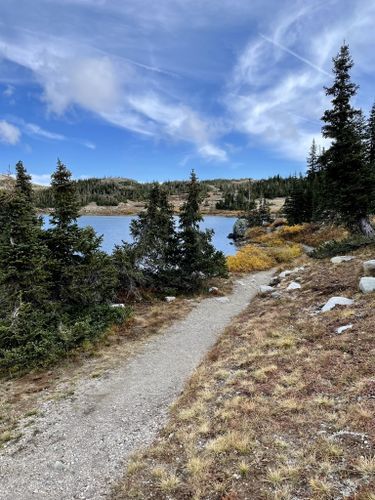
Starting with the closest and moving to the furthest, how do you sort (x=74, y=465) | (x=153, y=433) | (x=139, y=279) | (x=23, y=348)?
(x=74, y=465), (x=153, y=433), (x=23, y=348), (x=139, y=279)

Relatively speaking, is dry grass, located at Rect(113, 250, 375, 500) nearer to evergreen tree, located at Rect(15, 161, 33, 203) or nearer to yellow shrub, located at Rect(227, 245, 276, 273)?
evergreen tree, located at Rect(15, 161, 33, 203)

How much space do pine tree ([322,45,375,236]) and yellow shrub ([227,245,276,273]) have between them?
10.2 m

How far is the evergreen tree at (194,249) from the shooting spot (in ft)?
81.1

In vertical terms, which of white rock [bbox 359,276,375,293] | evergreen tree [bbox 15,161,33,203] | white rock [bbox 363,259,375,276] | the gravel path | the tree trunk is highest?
evergreen tree [bbox 15,161,33,203]

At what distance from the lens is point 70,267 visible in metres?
17.0

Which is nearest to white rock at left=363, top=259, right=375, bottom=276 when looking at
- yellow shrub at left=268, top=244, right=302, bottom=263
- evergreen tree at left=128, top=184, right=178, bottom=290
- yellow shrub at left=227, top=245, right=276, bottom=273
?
evergreen tree at left=128, top=184, right=178, bottom=290

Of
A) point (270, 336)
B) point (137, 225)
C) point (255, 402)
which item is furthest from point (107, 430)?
point (137, 225)

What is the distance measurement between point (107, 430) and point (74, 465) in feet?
5.20

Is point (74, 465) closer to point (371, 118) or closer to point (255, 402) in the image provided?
point (255, 402)

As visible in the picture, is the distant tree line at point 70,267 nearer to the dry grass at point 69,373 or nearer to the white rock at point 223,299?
the dry grass at point 69,373

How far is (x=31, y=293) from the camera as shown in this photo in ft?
50.4

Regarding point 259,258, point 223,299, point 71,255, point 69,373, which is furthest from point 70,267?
point 259,258

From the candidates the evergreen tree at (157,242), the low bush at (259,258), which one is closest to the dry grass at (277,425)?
the evergreen tree at (157,242)

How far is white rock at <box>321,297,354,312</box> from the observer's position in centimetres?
1559
